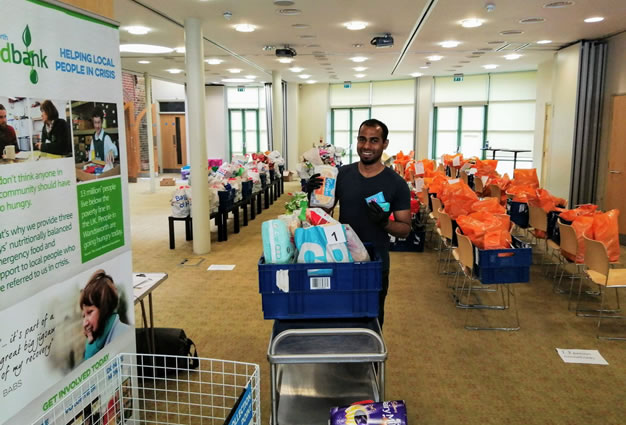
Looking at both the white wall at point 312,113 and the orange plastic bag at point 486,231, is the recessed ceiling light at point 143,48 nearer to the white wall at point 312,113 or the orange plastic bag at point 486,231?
the orange plastic bag at point 486,231

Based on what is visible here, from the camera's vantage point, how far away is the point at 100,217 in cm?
210

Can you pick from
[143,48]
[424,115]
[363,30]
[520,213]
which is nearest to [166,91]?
[143,48]

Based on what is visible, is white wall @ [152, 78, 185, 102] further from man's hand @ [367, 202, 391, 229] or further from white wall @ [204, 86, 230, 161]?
man's hand @ [367, 202, 391, 229]

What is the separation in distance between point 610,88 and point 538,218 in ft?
14.1

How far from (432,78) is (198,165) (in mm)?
11661

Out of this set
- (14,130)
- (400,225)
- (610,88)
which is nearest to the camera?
(14,130)

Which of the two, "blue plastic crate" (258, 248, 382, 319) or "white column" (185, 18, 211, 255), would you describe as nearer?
"blue plastic crate" (258, 248, 382, 319)

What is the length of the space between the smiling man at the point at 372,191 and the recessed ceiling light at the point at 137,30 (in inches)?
249

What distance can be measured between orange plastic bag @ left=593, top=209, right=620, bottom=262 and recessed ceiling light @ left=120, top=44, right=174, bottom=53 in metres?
8.43

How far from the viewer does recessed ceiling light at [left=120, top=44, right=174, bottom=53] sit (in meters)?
9.80

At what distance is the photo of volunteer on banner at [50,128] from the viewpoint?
171cm

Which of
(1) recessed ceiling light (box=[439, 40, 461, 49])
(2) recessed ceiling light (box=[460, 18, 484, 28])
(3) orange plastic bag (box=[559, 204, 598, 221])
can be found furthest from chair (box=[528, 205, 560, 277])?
(1) recessed ceiling light (box=[439, 40, 461, 49])

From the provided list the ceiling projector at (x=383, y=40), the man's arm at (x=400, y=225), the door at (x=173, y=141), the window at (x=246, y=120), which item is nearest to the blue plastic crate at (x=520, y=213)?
the ceiling projector at (x=383, y=40)

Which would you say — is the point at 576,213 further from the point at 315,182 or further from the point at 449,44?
the point at 449,44
